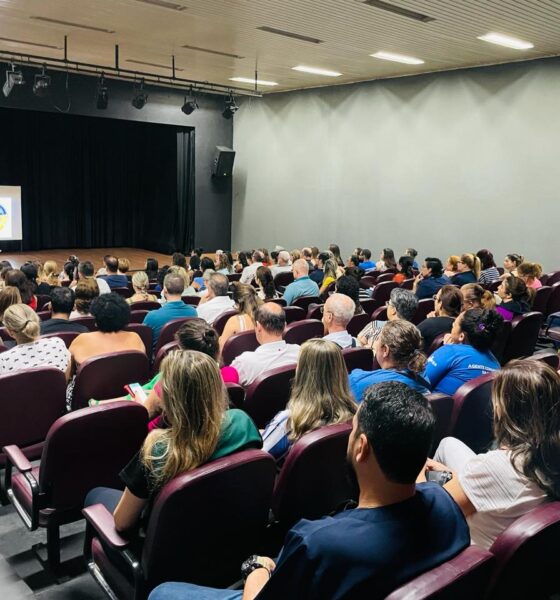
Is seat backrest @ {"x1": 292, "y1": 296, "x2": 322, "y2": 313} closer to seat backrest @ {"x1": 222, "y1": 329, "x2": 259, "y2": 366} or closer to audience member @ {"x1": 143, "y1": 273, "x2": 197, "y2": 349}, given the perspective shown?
audience member @ {"x1": 143, "y1": 273, "x2": 197, "y2": 349}

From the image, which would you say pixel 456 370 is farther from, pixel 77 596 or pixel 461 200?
pixel 461 200

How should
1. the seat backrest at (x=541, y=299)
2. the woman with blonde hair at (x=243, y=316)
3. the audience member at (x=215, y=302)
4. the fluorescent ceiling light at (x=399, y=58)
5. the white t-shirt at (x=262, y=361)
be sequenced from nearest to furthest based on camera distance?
the white t-shirt at (x=262, y=361) < the woman with blonde hair at (x=243, y=316) < the audience member at (x=215, y=302) < the seat backrest at (x=541, y=299) < the fluorescent ceiling light at (x=399, y=58)

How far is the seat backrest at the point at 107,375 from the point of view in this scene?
11.0ft

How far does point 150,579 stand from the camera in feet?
6.45

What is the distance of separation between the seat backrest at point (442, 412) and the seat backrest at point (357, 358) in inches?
32.7

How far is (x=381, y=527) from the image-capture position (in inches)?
53.3

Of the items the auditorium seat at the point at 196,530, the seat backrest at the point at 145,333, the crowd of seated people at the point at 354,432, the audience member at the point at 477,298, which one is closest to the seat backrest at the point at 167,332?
the seat backrest at the point at 145,333

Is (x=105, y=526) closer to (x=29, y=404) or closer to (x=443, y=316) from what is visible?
(x=29, y=404)

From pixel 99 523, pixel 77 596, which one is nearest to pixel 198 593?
pixel 99 523

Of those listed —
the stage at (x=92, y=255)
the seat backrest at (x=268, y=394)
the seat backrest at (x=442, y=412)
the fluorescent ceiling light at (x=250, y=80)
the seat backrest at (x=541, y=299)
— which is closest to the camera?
the seat backrest at (x=442, y=412)

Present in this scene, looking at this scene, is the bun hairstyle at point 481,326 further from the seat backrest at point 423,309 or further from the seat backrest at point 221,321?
the seat backrest at point 423,309

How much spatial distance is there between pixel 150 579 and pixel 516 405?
135 cm

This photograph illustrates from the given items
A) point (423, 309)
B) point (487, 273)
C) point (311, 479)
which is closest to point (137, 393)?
point (311, 479)

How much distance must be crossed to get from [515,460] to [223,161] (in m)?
14.2
